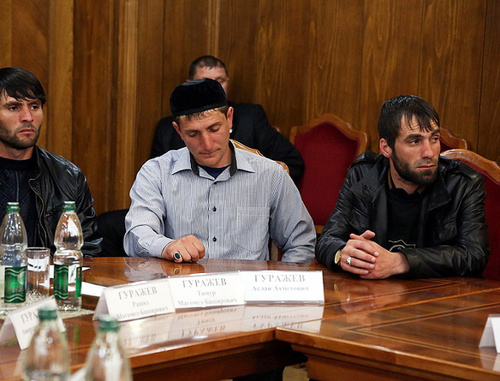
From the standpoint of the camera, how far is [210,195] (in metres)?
2.85

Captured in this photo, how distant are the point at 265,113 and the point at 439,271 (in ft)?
8.56

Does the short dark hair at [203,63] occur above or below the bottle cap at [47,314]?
above

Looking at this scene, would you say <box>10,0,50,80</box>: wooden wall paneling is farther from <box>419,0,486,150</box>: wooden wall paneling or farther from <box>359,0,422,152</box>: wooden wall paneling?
<box>419,0,486,150</box>: wooden wall paneling

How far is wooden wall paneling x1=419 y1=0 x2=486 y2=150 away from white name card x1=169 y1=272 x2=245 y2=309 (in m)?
2.52

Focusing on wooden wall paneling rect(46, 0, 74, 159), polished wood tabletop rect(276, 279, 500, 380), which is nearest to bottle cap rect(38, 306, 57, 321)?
polished wood tabletop rect(276, 279, 500, 380)

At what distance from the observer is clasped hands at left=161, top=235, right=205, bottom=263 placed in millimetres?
2409

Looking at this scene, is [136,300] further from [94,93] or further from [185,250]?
[94,93]

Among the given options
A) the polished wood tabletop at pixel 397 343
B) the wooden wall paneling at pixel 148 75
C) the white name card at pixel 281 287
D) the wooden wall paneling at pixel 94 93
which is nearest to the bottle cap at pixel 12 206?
the white name card at pixel 281 287

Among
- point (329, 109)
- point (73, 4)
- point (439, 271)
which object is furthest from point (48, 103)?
point (439, 271)

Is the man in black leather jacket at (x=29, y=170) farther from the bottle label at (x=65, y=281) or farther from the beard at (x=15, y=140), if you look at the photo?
the bottle label at (x=65, y=281)

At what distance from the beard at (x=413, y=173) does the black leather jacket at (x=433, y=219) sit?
5cm

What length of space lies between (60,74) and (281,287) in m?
2.85

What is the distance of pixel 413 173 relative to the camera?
2.58 meters

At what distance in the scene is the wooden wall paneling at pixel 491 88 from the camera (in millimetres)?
3951
